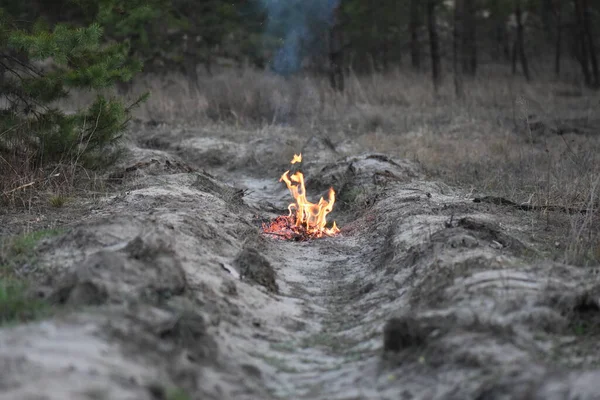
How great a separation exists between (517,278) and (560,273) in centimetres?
43

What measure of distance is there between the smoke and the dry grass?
2.29m

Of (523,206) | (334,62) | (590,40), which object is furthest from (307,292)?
(590,40)

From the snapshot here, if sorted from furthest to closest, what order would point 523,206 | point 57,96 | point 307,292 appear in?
point 57,96
point 523,206
point 307,292

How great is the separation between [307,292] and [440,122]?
11958 millimetres

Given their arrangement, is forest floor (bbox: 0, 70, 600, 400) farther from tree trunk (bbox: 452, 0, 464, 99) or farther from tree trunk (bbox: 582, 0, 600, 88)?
tree trunk (bbox: 582, 0, 600, 88)

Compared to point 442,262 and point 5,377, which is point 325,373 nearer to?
point 442,262

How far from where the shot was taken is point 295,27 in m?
25.0

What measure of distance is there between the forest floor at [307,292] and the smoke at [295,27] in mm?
13049

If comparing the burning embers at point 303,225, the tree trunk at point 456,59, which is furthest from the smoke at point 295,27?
the burning embers at point 303,225

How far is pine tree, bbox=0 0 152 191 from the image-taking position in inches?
347

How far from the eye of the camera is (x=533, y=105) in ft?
69.8

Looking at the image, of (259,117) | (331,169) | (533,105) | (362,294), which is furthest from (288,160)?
(533,105)

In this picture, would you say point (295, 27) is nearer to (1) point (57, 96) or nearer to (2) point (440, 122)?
(2) point (440, 122)

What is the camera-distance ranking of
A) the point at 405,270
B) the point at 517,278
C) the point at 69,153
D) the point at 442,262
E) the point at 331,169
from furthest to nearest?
the point at 331,169 < the point at 69,153 < the point at 405,270 < the point at 442,262 < the point at 517,278
